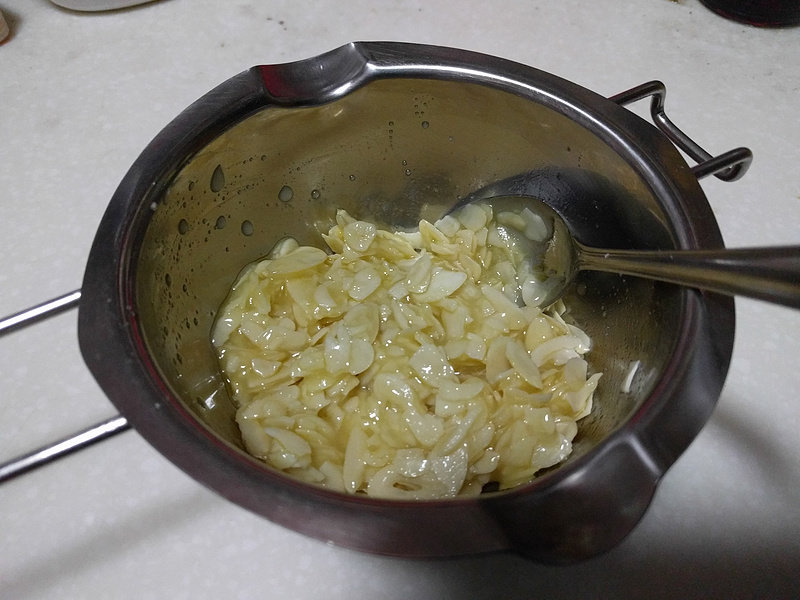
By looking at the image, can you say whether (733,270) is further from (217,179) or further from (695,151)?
(217,179)

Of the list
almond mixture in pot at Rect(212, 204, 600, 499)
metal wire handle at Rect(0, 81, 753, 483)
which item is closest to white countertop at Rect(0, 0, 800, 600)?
almond mixture in pot at Rect(212, 204, 600, 499)

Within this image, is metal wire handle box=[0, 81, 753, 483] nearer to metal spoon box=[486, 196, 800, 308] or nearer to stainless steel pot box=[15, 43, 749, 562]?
stainless steel pot box=[15, 43, 749, 562]

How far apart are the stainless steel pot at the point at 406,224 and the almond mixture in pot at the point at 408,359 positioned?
32mm

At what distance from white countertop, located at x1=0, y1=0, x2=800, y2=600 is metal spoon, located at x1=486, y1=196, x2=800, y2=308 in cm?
23

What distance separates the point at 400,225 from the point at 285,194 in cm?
→ 15

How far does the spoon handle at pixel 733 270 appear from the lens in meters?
0.37

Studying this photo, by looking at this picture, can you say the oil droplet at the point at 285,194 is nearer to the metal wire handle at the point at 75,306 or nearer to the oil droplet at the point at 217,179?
the oil droplet at the point at 217,179

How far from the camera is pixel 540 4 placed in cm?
105

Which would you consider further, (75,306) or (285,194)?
(285,194)

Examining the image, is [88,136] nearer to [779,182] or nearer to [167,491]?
[167,491]

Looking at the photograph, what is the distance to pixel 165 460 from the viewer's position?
0.55 metres

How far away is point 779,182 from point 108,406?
921mm

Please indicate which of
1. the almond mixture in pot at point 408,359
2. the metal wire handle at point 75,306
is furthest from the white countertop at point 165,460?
the metal wire handle at point 75,306

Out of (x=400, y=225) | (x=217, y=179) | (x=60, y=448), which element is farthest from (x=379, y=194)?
(x=60, y=448)
